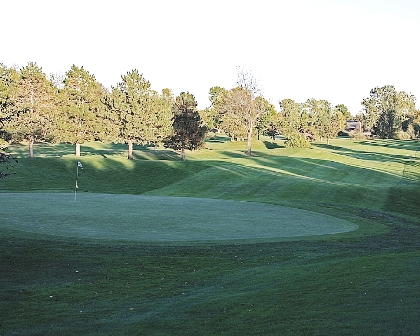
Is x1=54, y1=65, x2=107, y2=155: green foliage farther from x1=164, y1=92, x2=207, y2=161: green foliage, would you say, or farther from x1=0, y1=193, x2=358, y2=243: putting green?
x1=0, y1=193, x2=358, y2=243: putting green

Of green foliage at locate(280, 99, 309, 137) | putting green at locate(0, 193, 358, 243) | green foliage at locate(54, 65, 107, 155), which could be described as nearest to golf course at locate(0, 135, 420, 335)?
putting green at locate(0, 193, 358, 243)

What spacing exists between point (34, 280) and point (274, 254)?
7.91m

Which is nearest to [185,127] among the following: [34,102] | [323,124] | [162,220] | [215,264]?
[34,102]

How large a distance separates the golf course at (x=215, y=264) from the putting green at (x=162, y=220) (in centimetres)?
8

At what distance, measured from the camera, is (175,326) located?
31.3ft

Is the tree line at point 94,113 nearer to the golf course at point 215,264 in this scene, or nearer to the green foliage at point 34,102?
the green foliage at point 34,102

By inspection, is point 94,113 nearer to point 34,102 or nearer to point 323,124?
point 34,102

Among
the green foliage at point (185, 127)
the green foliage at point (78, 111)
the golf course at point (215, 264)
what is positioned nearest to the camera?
the golf course at point (215, 264)

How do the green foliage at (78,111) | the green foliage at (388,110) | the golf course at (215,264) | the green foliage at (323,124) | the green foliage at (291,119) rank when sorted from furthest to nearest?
the green foliage at (388,110)
the green foliage at (323,124)
the green foliage at (291,119)
the green foliage at (78,111)
the golf course at (215,264)

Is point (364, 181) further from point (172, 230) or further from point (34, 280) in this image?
point (34, 280)

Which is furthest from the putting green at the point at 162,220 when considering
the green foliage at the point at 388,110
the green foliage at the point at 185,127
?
the green foliage at the point at 388,110

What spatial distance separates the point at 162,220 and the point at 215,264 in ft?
26.7

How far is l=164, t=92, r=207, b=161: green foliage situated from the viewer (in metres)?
68.0

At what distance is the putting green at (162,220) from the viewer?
2138 cm
